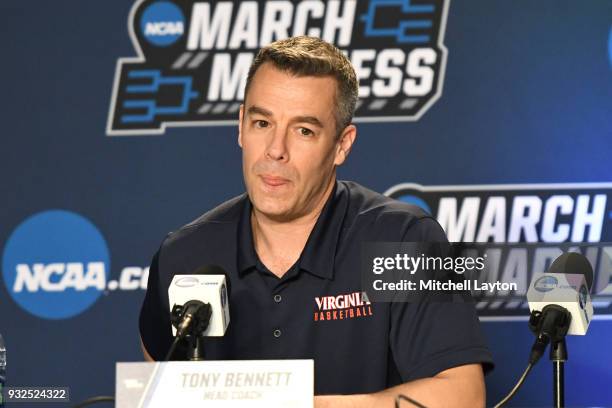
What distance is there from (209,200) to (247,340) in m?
1.15

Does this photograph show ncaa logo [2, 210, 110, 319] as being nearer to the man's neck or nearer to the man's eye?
the man's neck

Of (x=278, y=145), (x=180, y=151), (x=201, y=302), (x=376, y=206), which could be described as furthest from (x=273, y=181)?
(x=180, y=151)

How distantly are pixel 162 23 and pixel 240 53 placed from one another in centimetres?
29

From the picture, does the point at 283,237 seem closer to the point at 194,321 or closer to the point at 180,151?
the point at 194,321

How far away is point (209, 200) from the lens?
11.8 feet

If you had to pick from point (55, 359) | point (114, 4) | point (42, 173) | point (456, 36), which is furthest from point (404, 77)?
point (55, 359)

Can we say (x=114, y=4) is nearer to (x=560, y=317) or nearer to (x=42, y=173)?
(x=42, y=173)

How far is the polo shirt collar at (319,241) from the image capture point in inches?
99.2

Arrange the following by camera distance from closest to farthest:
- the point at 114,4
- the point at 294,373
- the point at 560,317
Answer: the point at 294,373
the point at 560,317
the point at 114,4

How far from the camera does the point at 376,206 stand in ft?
8.63

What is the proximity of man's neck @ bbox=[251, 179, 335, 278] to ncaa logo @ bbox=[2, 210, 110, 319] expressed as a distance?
1145 mm

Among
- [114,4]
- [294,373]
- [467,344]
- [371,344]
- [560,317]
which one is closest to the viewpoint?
[294,373]

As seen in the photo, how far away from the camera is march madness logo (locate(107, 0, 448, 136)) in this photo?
3.54m

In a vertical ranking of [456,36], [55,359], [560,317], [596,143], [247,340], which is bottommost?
[55,359]
